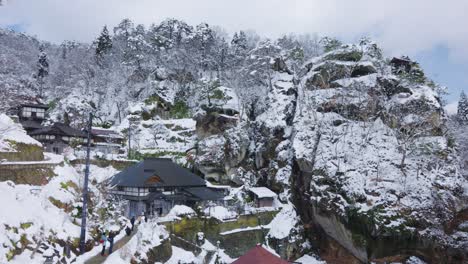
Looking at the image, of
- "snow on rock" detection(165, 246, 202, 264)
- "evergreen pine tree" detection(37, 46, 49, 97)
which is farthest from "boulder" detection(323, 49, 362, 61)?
"evergreen pine tree" detection(37, 46, 49, 97)

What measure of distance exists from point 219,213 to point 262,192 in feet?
26.6

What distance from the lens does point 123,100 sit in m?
64.2

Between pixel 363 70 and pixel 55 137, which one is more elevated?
pixel 363 70

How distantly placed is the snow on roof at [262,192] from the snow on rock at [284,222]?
220 cm

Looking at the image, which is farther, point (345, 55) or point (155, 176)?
point (345, 55)

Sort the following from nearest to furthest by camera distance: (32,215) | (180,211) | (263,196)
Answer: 1. (32,215)
2. (180,211)
3. (263,196)

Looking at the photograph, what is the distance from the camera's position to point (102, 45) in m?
70.4

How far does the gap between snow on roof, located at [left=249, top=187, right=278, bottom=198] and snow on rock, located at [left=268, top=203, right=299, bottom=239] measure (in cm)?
220

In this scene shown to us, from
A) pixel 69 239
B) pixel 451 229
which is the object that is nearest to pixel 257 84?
pixel 451 229

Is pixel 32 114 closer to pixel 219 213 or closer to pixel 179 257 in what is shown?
pixel 219 213

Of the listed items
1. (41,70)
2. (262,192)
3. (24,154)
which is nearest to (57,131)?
(24,154)

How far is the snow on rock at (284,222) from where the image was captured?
3259 centimetres

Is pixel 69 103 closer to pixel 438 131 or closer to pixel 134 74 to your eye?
pixel 134 74

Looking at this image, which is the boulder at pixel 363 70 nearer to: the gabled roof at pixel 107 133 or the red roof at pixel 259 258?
the red roof at pixel 259 258
